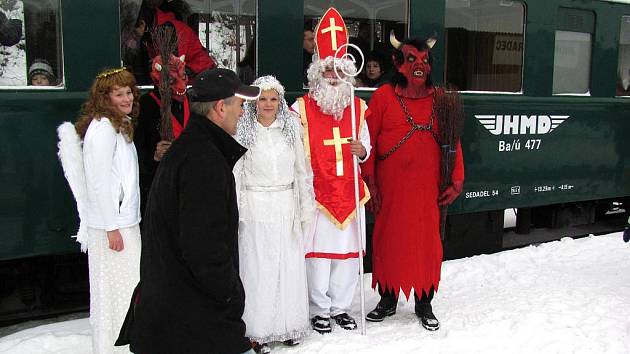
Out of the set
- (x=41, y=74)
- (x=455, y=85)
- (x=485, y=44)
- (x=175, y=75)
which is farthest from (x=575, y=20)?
(x=41, y=74)

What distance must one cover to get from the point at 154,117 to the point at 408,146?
5.08ft

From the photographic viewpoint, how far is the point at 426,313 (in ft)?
13.8

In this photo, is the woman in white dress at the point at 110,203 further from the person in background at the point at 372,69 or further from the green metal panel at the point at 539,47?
the green metal panel at the point at 539,47

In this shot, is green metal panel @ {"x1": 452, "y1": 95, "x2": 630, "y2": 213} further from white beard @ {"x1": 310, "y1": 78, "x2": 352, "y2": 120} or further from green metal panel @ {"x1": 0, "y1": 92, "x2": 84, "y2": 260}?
green metal panel @ {"x1": 0, "y1": 92, "x2": 84, "y2": 260}

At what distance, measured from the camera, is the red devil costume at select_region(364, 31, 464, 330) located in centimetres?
410

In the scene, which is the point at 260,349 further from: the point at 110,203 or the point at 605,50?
the point at 605,50

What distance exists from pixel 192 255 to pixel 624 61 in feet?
20.2

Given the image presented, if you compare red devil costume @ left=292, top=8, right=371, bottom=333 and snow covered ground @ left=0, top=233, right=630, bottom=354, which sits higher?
red devil costume @ left=292, top=8, right=371, bottom=333

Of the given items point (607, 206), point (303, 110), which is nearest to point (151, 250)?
point (303, 110)

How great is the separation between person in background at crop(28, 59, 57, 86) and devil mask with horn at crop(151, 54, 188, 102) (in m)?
0.63

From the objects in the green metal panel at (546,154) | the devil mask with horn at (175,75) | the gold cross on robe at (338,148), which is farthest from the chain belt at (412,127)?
the green metal panel at (546,154)

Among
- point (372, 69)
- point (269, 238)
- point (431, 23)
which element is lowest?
point (269, 238)

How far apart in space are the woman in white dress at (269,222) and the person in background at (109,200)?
Result: 602 mm

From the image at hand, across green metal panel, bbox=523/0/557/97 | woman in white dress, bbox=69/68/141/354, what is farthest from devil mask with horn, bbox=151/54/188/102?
green metal panel, bbox=523/0/557/97
